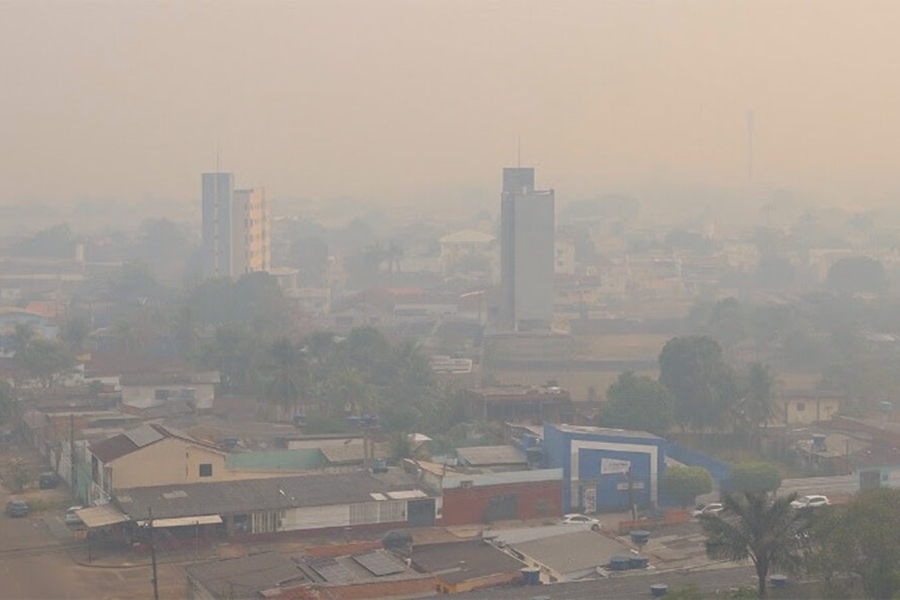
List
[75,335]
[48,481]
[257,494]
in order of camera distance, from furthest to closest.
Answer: [75,335]
[48,481]
[257,494]

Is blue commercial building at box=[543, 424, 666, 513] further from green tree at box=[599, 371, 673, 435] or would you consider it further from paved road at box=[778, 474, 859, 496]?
green tree at box=[599, 371, 673, 435]

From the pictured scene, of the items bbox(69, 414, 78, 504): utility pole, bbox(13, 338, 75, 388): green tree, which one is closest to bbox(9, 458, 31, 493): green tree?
bbox(69, 414, 78, 504): utility pole

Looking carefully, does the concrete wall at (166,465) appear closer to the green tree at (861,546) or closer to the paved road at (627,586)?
the paved road at (627,586)

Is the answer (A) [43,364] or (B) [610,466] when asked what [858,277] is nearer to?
(A) [43,364]

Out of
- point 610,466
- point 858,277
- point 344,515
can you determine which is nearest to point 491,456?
point 610,466

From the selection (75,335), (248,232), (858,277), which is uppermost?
(248,232)

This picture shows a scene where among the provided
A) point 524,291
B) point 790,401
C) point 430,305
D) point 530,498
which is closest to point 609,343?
point 524,291

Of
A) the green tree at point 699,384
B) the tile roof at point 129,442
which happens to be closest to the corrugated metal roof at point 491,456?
the tile roof at point 129,442

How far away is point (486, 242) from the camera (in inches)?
1545

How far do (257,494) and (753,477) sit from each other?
3171 millimetres

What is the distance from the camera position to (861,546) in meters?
6.79

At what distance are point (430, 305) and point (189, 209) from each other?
29.5 metres

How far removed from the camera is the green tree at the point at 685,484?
1045cm

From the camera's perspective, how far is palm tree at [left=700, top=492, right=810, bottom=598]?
684 centimetres
